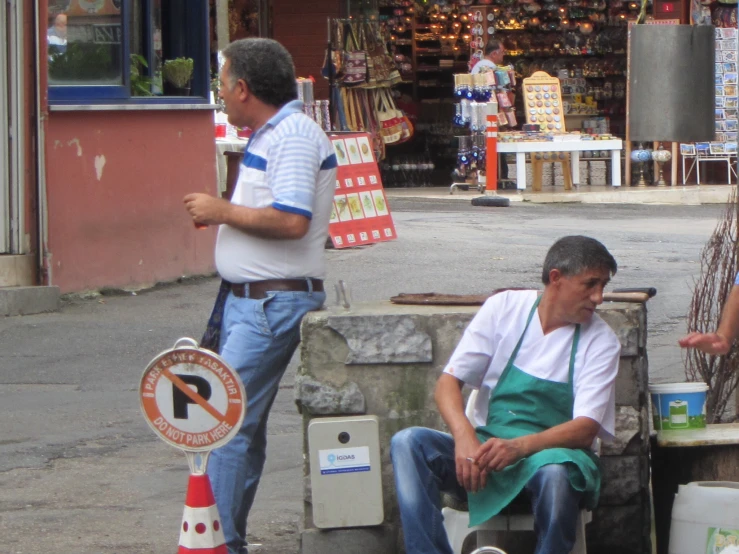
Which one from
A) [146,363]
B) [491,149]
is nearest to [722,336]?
[146,363]

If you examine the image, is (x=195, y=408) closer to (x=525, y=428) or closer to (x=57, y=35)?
(x=525, y=428)

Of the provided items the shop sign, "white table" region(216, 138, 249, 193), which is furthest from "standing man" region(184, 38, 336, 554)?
"white table" region(216, 138, 249, 193)

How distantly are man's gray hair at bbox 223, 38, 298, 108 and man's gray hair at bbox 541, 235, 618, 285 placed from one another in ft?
3.34

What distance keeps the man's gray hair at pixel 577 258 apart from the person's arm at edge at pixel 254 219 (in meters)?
0.77

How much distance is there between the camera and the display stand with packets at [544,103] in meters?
18.3

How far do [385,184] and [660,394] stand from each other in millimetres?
15841

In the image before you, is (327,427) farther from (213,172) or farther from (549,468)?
(213,172)

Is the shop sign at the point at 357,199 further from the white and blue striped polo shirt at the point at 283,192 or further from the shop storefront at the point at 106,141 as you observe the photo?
the white and blue striped polo shirt at the point at 283,192

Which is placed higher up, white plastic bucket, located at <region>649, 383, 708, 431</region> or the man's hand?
the man's hand

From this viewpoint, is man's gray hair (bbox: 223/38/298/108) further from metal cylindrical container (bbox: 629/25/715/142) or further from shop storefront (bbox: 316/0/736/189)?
shop storefront (bbox: 316/0/736/189)

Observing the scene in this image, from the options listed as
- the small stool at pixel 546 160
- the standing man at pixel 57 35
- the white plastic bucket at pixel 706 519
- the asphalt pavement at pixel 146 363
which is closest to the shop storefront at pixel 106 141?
the standing man at pixel 57 35

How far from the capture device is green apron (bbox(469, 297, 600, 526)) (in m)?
4.11

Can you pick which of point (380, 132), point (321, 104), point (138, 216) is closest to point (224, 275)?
point (138, 216)

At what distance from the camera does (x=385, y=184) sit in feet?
66.6
